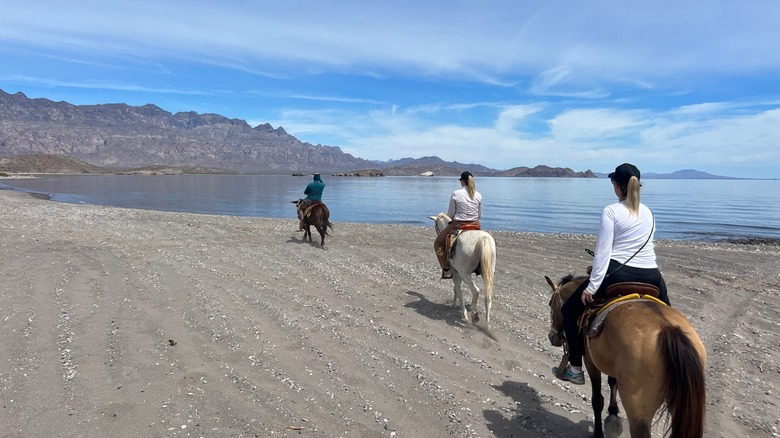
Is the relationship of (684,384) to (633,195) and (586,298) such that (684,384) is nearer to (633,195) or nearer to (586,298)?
(586,298)

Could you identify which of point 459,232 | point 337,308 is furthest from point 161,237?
→ point 459,232

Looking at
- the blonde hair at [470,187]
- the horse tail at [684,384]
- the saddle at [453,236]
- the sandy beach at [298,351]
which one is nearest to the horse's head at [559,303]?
the sandy beach at [298,351]

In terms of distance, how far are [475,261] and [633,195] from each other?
4.53 meters

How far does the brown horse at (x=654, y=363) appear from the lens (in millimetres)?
3404

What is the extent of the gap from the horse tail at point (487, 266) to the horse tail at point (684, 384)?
490cm

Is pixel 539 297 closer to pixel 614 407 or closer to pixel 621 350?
pixel 614 407

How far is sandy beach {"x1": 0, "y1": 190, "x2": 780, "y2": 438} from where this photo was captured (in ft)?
16.9

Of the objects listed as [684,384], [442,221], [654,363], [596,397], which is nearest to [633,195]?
[654,363]

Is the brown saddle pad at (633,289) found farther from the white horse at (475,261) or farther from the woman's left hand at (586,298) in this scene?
the white horse at (475,261)

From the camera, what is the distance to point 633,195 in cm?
443

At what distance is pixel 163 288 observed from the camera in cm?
991

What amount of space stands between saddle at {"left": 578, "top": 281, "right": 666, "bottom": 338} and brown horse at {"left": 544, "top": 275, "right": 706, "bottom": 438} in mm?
72

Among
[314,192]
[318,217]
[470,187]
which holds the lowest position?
[318,217]

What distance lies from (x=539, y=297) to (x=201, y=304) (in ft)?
26.7
